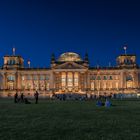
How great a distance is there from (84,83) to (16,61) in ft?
116

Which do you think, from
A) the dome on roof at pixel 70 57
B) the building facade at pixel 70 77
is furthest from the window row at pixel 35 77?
the dome on roof at pixel 70 57

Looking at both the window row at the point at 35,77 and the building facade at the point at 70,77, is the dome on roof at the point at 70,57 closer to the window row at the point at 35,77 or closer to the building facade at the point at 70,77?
the building facade at the point at 70,77

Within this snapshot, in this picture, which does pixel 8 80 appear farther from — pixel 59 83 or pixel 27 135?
pixel 27 135

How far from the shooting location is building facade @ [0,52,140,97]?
15350 cm

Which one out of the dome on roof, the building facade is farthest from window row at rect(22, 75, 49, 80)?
the dome on roof

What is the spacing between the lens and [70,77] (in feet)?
511

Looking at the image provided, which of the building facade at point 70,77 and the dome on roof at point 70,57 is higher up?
the dome on roof at point 70,57

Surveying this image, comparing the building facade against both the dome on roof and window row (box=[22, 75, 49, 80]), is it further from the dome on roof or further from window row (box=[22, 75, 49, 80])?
the dome on roof

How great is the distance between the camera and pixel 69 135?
14234mm

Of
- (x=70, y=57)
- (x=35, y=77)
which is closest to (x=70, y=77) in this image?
(x=70, y=57)

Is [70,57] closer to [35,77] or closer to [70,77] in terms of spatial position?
[70,77]

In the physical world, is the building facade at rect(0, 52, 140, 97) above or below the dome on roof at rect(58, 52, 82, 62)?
below

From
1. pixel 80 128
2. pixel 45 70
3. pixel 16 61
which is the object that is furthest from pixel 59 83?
pixel 80 128

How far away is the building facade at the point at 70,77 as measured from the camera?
504 feet
